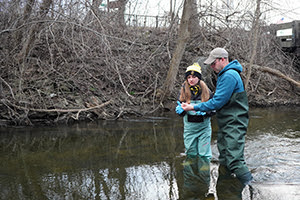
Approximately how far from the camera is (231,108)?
4.60 metres

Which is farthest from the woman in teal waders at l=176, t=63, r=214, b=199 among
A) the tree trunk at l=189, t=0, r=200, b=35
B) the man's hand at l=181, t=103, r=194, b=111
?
the tree trunk at l=189, t=0, r=200, b=35

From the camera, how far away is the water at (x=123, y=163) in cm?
448

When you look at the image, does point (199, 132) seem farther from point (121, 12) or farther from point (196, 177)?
point (121, 12)

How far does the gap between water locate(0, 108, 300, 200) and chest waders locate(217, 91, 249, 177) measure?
385 mm

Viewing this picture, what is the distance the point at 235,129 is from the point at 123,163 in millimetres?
Answer: 2064

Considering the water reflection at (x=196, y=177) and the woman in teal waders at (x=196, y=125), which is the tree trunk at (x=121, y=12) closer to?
the woman in teal waders at (x=196, y=125)

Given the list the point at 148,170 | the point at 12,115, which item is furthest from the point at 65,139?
the point at 148,170

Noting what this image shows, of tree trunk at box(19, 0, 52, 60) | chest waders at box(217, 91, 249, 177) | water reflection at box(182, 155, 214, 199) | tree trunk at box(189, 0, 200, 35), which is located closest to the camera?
water reflection at box(182, 155, 214, 199)

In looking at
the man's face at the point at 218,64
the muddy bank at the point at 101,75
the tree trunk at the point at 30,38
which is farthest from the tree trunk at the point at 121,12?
the man's face at the point at 218,64

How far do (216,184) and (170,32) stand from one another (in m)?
8.75


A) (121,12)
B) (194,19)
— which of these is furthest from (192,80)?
(121,12)

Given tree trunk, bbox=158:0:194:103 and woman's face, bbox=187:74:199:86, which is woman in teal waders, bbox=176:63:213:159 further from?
tree trunk, bbox=158:0:194:103

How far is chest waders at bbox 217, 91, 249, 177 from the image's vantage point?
15.0ft

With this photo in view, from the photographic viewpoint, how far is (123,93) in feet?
36.1
